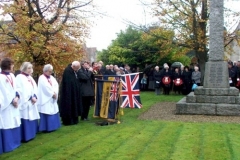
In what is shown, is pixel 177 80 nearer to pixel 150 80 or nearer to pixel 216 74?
pixel 150 80

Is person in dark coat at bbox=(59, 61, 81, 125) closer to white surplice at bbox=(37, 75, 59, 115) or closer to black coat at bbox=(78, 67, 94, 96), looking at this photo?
black coat at bbox=(78, 67, 94, 96)

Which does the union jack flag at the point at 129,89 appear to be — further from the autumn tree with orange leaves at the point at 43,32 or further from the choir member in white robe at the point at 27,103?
the choir member in white robe at the point at 27,103

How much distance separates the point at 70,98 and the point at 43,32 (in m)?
4.29

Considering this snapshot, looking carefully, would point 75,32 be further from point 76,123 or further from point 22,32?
point 76,123

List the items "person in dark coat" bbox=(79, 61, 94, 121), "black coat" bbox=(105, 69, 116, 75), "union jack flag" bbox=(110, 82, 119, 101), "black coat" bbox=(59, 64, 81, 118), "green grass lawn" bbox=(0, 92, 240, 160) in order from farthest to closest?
"black coat" bbox=(105, 69, 116, 75), "person in dark coat" bbox=(79, 61, 94, 121), "union jack flag" bbox=(110, 82, 119, 101), "black coat" bbox=(59, 64, 81, 118), "green grass lawn" bbox=(0, 92, 240, 160)

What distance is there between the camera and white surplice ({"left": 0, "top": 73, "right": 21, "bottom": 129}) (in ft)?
24.4

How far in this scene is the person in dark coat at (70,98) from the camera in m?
10.7

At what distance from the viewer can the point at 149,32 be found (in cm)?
2022

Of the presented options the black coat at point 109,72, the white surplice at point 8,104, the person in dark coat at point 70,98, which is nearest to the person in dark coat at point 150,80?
the black coat at point 109,72

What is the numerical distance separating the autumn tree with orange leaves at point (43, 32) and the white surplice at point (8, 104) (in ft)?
19.5

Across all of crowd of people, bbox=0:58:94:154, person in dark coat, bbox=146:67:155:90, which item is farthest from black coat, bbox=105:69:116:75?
person in dark coat, bbox=146:67:155:90

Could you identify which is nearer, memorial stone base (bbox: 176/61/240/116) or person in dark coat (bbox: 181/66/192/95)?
memorial stone base (bbox: 176/61/240/116)


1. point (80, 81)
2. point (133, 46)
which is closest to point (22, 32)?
point (80, 81)

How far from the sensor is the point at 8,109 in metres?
7.56
